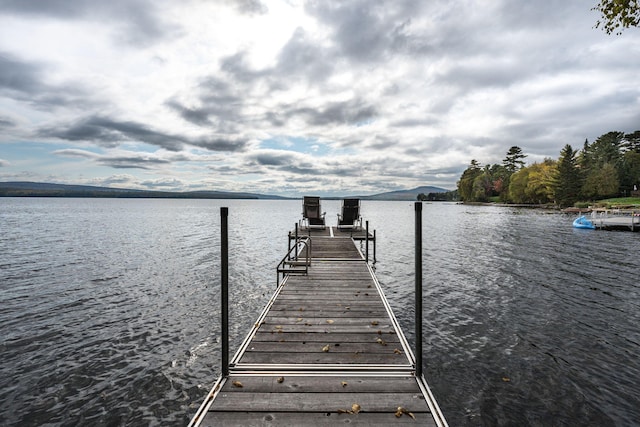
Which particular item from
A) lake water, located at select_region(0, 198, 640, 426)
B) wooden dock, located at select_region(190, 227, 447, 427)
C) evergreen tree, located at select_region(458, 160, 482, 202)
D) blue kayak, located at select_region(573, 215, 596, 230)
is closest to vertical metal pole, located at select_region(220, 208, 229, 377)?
wooden dock, located at select_region(190, 227, 447, 427)

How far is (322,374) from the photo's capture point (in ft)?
14.4

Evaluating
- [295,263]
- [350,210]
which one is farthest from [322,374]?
[350,210]

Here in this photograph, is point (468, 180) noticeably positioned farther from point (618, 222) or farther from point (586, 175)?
point (618, 222)

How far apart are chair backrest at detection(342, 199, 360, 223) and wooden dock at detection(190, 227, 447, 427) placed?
15.2 m

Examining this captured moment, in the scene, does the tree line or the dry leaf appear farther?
the tree line

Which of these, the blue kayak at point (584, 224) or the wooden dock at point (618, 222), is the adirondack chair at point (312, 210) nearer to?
the blue kayak at point (584, 224)

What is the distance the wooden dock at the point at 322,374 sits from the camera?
354 cm

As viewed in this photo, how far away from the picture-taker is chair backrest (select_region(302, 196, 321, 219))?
22703 millimetres

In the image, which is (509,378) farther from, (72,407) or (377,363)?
(72,407)

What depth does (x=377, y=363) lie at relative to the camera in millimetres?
4730

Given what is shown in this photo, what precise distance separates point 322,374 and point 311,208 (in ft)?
62.3

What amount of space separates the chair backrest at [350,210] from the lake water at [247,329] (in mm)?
6343

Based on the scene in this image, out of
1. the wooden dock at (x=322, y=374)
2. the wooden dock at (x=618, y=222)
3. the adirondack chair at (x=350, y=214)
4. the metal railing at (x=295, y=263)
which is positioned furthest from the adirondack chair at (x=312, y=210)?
the wooden dock at (x=618, y=222)

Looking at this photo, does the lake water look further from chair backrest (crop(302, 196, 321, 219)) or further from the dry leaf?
chair backrest (crop(302, 196, 321, 219))
